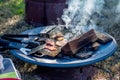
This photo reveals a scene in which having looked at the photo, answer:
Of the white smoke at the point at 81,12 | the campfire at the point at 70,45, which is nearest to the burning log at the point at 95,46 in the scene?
the campfire at the point at 70,45

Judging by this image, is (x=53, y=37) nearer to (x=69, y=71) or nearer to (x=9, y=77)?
(x=69, y=71)

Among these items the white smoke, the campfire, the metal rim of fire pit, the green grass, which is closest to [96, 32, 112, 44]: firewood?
the campfire

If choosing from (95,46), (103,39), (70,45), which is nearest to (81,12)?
(103,39)

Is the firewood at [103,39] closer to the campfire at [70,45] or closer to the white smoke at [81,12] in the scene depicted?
the campfire at [70,45]

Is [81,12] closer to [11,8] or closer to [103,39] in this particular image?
[11,8]

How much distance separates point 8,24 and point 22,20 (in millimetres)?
278

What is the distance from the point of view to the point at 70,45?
304cm

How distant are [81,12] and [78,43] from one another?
1.94 meters

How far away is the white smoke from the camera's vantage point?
4.57 m

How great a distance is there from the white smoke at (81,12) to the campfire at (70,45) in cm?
83

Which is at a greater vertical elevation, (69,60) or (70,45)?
(70,45)

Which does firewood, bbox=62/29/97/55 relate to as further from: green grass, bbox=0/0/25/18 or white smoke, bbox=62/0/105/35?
green grass, bbox=0/0/25/18

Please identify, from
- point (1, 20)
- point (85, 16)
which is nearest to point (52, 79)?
point (85, 16)

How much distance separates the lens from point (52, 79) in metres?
3.24
